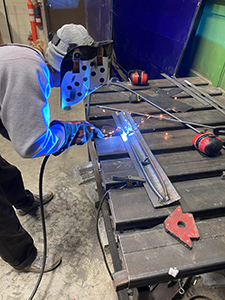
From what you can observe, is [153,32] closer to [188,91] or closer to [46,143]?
[188,91]

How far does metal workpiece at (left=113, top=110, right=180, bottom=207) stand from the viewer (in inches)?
42.1

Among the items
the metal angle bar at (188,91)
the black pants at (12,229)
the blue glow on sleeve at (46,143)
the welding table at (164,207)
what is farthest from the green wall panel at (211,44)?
the black pants at (12,229)

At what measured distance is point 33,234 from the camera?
203 cm

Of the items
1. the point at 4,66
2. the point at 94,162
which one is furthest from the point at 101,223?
the point at 4,66

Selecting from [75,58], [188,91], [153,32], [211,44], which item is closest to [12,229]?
[75,58]

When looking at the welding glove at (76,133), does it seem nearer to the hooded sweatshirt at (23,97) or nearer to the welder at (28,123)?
the welder at (28,123)

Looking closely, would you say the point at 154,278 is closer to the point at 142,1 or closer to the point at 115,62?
the point at 142,1

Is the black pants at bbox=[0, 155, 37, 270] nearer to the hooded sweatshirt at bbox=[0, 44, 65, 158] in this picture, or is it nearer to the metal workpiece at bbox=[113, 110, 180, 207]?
the hooded sweatshirt at bbox=[0, 44, 65, 158]

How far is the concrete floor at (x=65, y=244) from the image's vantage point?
1.64m

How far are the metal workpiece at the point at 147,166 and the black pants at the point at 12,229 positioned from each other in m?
0.94

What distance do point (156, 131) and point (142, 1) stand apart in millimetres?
3327

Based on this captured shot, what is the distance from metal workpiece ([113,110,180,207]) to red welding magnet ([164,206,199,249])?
0.08 m

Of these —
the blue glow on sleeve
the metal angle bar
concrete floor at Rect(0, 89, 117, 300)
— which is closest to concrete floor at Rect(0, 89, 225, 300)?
concrete floor at Rect(0, 89, 117, 300)

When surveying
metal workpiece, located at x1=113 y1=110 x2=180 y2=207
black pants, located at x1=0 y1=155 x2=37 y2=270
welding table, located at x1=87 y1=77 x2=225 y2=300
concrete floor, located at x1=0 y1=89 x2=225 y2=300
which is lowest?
concrete floor, located at x1=0 y1=89 x2=225 y2=300
